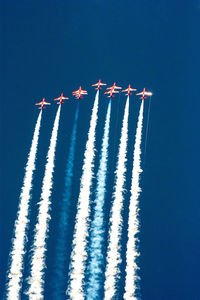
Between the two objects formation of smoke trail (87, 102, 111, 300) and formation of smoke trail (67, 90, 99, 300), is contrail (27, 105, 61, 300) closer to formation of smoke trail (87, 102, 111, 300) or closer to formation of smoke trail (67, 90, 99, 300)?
formation of smoke trail (67, 90, 99, 300)

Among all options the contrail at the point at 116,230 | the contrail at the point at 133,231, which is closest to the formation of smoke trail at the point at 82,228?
the contrail at the point at 116,230

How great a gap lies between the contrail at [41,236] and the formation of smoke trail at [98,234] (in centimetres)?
345

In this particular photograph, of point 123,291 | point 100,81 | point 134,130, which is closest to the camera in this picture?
point 123,291

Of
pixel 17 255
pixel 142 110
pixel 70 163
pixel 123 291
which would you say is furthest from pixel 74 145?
pixel 123 291

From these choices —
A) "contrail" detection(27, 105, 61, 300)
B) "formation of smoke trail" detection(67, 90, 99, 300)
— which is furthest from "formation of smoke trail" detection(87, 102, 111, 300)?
"contrail" detection(27, 105, 61, 300)

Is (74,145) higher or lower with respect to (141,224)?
higher

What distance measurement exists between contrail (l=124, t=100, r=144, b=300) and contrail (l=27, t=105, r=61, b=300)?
5990 mm

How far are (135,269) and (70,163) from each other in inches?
377

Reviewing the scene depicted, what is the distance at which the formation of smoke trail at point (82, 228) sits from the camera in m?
25.1

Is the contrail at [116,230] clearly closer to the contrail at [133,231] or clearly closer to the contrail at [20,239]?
the contrail at [133,231]

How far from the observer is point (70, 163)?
29.9 metres

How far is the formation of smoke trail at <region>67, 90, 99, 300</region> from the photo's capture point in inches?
987

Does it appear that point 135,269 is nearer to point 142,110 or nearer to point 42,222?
point 42,222

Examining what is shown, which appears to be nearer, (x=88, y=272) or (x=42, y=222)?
(x=88, y=272)
